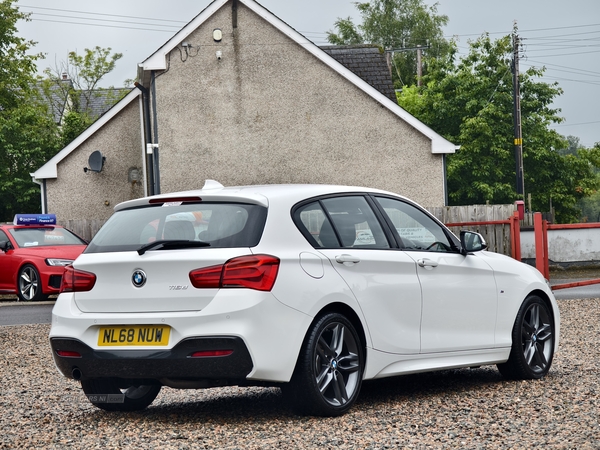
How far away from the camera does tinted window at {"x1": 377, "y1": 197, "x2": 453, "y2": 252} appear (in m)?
7.87

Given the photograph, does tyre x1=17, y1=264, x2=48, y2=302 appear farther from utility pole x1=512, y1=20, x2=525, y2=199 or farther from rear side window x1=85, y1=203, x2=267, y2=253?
utility pole x1=512, y1=20, x2=525, y2=199

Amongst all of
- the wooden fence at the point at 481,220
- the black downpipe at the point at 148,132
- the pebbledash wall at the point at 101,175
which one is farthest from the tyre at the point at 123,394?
the pebbledash wall at the point at 101,175

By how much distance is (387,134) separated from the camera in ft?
95.5

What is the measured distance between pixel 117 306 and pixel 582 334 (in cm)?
722

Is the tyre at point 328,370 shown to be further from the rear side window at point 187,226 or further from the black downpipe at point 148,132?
the black downpipe at point 148,132

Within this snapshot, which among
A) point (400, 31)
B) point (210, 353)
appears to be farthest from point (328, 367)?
point (400, 31)

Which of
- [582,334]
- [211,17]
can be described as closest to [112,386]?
[582,334]

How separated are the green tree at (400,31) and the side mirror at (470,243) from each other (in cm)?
6233

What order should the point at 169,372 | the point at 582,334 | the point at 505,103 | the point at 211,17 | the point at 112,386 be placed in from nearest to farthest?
1. the point at 169,372
2. the point at 112,386
3. the point at 582,334
4. the point at 211,17
5. the point at 505,103

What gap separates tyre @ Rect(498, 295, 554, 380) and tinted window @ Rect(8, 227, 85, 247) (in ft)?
48.9

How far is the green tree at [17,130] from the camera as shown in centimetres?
4578

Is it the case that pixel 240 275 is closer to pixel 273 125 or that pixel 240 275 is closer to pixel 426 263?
pixel 426 263

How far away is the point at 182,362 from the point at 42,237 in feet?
54.5

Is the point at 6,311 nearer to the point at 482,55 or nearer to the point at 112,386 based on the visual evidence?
the point at 112,386
